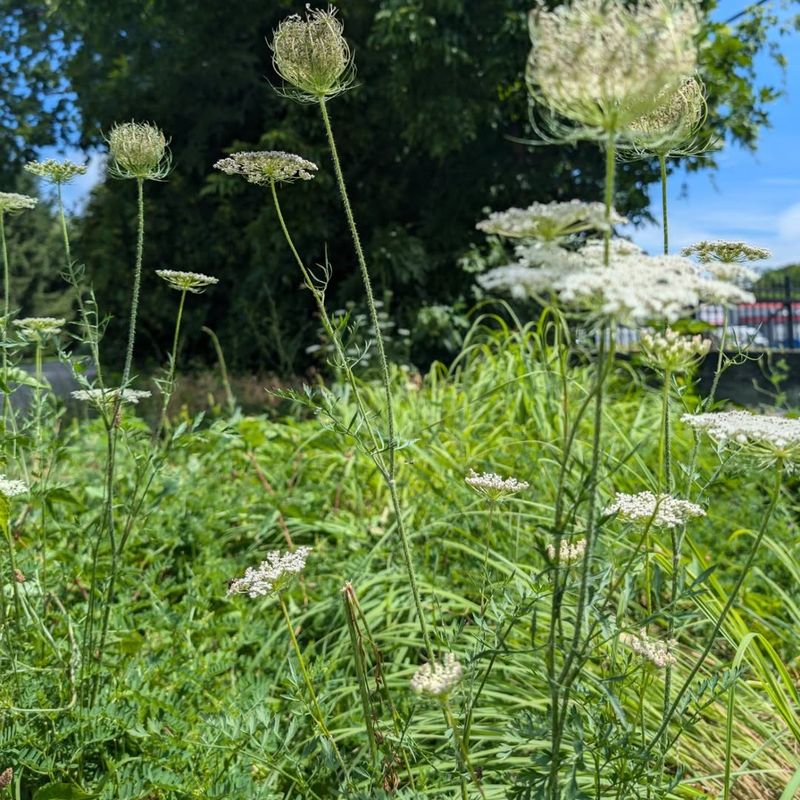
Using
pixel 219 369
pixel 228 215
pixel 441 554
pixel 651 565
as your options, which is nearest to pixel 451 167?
pixel 228 215

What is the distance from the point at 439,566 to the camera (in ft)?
11.2

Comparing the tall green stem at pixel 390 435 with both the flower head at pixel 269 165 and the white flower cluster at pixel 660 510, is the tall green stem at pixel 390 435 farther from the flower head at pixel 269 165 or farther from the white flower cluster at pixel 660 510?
the white flower cluster at pixel 660 510

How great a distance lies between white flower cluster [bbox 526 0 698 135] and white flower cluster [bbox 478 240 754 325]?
160 mm

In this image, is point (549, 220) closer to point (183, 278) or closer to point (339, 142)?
point (183, 278)

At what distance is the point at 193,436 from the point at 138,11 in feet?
32.2

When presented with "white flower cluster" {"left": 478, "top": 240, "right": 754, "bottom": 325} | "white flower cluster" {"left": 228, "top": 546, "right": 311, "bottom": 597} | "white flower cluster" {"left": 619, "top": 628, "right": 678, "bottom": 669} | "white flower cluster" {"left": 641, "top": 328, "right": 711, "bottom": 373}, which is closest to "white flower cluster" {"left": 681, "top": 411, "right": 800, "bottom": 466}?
"white flower cluster" {"left": 641, "top": 328, "right": 711, "bottom": 373}

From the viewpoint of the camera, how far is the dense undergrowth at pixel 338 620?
1.79m

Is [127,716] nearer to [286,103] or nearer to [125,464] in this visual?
[125,464]

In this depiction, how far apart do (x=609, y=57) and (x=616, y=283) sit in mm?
259

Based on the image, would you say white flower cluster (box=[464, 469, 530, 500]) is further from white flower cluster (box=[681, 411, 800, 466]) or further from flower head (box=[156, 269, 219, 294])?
flower head (box=[156, 269, 219, 294])

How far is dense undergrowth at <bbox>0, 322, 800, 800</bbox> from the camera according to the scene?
1794 mm

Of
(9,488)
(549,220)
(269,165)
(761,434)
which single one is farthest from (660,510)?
(9,488)

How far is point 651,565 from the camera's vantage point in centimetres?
221

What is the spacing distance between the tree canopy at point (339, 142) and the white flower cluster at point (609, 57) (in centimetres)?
774
